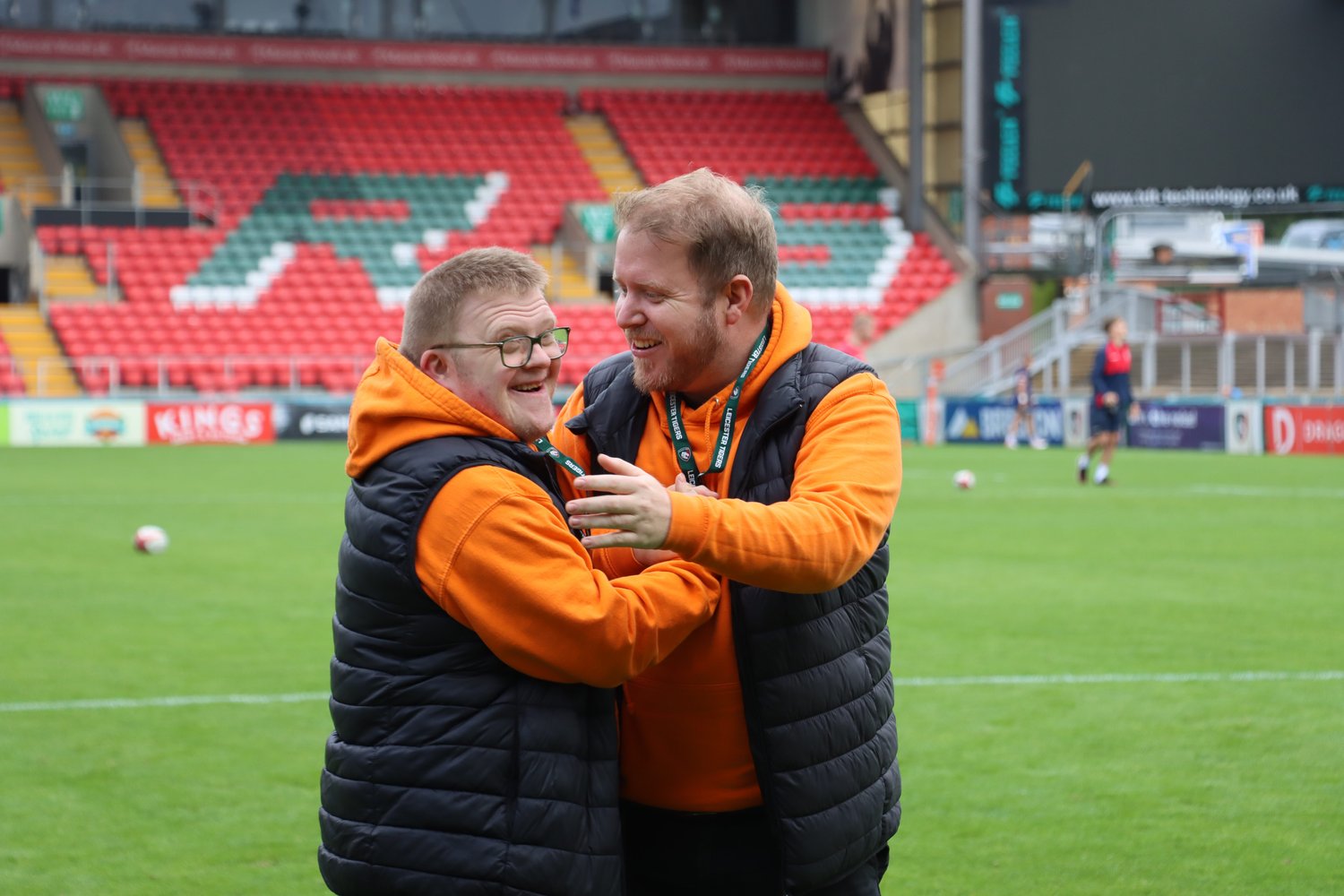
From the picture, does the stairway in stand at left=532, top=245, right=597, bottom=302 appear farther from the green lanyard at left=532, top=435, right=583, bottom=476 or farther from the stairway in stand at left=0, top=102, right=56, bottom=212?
the green lanyard at left=532, top=435, right=583, bottom=476

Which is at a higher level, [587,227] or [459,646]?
[587,227]

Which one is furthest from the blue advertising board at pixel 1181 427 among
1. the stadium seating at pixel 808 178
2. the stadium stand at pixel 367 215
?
the stadium stand at pixel 367 215

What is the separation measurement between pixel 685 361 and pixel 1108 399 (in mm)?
18803

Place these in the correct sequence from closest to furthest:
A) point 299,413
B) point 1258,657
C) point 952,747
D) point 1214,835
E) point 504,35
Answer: point 1214,835 < point 952,747 < point 1258,657 < point 299,413 < point 504,35

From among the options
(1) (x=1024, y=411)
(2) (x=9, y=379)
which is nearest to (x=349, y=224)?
(2) (x=9, y=379)

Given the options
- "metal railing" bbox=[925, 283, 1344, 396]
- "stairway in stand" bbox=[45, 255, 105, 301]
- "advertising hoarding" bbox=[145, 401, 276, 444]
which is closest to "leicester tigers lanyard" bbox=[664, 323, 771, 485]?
"advertising hoarding" bbox=[145, 401, 276, 444]

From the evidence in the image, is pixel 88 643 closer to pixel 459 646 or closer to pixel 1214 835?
pixel 1214 835

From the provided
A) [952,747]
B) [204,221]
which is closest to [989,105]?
[204,221]

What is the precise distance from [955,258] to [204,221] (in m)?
17.1

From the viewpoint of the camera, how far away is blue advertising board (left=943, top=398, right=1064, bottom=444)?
106 ft

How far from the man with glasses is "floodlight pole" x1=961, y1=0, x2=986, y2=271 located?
110ft

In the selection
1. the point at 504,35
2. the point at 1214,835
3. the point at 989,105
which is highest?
the point at 504,35

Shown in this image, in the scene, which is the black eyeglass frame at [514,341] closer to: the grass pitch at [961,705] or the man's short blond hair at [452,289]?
the man's short blond hair at [452,289]

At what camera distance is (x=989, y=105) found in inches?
1335
